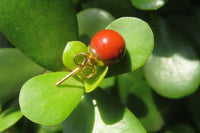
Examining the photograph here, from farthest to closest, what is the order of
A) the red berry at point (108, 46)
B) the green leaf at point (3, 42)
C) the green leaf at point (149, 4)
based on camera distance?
the green leaf at point (3, 42) → the green leaf at point (149, 4) → the red berry at point (108, 46)

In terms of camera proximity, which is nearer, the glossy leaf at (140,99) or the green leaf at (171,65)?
the green leaf at (171,65)

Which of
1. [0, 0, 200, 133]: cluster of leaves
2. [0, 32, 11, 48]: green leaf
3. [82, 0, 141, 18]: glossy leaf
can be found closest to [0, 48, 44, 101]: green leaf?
[0, 0, 200, 133]: cluster of leaves

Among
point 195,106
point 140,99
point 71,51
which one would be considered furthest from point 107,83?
point 195,106

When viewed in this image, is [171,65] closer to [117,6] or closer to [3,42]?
[117,6]

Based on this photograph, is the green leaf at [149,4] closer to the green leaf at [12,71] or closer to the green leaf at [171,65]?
the green leaf at [171,65]

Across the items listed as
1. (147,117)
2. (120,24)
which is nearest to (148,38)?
(120,24)

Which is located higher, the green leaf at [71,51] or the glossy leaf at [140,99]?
the green leaf at [71,51]

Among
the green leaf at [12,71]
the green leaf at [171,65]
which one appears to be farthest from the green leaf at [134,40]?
the green leaf at [12,71]

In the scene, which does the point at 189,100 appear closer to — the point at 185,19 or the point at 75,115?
the point at 185,19
